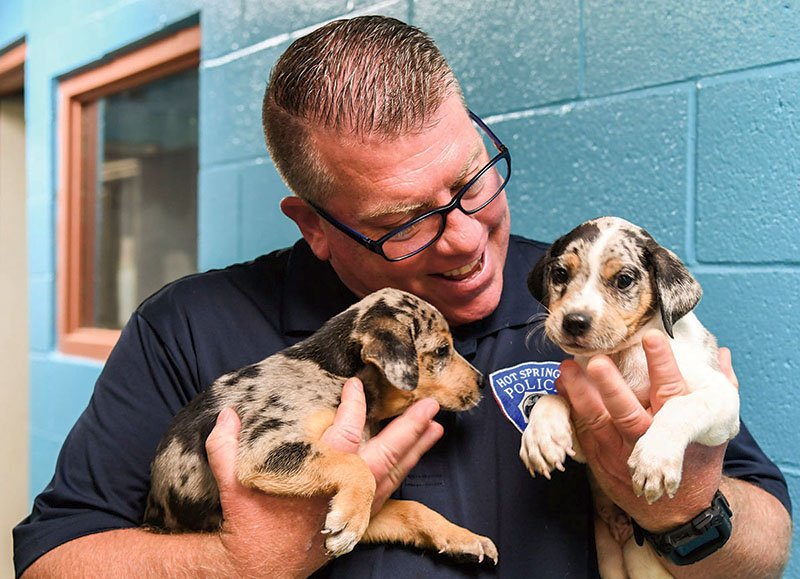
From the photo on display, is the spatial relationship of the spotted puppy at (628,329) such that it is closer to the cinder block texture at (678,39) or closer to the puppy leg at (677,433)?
the puppy leg at (677,433)

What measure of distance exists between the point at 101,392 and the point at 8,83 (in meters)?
5.19

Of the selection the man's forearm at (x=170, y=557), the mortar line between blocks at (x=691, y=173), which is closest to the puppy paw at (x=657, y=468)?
the man's forearm at (x=170, y=557)

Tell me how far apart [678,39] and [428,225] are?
3.11 ft

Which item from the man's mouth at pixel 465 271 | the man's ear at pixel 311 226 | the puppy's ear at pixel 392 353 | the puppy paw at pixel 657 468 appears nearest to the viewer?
the puppy paw at pixel 657 468

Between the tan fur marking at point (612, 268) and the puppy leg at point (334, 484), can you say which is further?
the tan fur marking at point (612, 268)

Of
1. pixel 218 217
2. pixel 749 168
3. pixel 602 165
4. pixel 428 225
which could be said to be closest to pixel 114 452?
pixel 428 225

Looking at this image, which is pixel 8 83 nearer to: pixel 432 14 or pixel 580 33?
pixel 432 14

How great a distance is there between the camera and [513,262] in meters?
2.20

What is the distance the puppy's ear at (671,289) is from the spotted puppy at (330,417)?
461 mm

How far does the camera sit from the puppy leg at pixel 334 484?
1.51m

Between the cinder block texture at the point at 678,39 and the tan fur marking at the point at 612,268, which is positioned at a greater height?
the cinder block texture at the point at 678,39

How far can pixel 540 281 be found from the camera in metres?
1.84

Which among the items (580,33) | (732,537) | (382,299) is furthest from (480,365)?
(580,33)

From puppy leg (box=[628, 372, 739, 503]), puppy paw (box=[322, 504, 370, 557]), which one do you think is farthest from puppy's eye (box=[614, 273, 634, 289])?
puppy paw (box=[322, 504, 370, 557])
